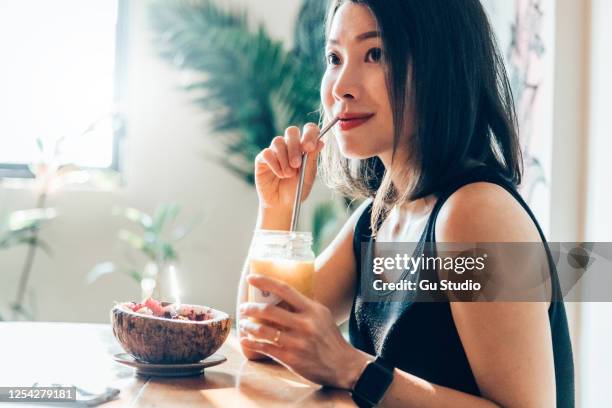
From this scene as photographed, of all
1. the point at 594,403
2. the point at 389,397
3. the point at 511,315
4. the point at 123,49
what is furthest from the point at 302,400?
the point at 123,49

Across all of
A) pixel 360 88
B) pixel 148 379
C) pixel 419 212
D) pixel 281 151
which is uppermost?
pixel 360 88

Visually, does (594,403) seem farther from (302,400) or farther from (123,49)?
(123,49)

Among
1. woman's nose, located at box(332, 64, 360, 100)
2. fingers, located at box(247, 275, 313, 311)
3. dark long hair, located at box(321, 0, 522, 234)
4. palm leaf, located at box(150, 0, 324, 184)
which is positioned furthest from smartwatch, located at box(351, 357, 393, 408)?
Result: palm leaf, located at box(150, 0, 324, 184)

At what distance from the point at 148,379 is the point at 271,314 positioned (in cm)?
27

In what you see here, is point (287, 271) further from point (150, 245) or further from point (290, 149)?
point (150, 245)

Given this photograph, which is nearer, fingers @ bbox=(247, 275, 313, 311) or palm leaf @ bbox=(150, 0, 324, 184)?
fingers @ bbox=(247, 275, 313, 311)

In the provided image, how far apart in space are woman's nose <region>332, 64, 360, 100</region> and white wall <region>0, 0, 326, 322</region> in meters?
2.36

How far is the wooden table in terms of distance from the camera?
94cm

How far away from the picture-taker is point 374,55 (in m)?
1.24

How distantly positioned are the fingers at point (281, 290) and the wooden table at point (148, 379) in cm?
14

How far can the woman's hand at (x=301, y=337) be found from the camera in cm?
90

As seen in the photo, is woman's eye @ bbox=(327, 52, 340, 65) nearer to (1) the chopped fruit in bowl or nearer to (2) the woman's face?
(2) the woman's face

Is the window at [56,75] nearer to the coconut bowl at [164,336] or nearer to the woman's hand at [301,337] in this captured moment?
the coconut bowl at [164,336]

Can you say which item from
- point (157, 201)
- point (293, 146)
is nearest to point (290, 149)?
point (293, 146)
